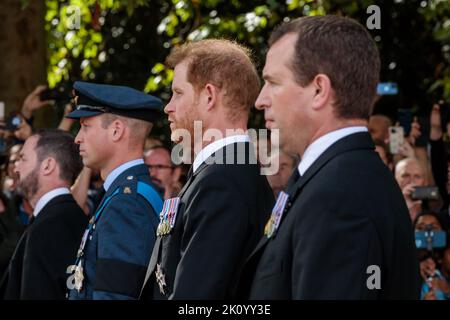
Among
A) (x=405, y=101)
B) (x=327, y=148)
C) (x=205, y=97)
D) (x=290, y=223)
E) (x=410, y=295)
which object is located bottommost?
(x=410, y=295)

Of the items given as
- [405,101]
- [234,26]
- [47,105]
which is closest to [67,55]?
[234,26]

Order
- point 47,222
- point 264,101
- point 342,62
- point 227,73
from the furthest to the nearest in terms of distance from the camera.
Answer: point 47,222, point 227,73, point 264,101, point 342,62

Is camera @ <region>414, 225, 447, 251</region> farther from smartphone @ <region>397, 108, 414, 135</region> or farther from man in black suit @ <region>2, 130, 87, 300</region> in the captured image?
man in black suit @ <region>2, 130, 87, 300</region>

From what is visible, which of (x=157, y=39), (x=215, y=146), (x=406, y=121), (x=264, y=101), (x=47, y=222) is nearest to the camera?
(x=264, y=101)

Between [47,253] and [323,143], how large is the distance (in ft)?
8.48

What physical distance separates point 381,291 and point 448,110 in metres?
5.67

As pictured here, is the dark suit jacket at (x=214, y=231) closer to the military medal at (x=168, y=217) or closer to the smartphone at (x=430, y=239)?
the military medal at (x=168, y=217)

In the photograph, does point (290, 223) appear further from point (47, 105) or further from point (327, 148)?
point (47, 105)

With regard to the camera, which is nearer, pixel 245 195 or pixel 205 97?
pixel 245 195

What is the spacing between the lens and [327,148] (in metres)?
3.03

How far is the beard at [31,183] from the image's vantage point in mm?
5758

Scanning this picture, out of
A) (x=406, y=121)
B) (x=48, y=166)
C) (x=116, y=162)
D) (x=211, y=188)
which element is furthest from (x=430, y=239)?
(x=211, y=188)

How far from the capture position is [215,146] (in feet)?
13.1

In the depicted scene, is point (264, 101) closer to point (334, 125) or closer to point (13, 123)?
point (334, 125)
